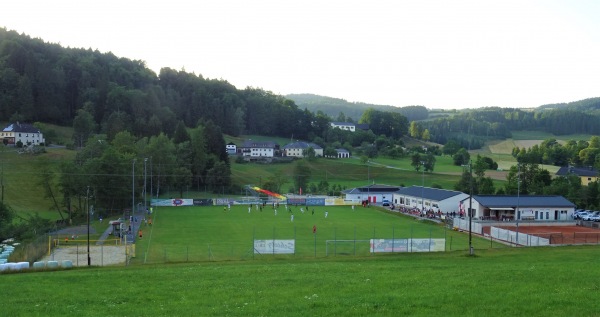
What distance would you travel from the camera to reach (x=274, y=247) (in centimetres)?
3156

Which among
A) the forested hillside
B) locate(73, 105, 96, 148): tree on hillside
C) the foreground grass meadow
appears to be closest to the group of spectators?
the foreground grass meadow

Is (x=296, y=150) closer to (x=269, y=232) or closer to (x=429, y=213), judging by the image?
(x=429, y=213)

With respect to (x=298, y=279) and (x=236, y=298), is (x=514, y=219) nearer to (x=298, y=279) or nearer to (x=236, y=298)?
(x=298, y=279)

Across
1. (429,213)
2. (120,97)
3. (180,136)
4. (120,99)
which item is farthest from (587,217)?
(120,97)

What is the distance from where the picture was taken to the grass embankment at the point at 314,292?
13.3m

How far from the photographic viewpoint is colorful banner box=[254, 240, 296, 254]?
31619 mm

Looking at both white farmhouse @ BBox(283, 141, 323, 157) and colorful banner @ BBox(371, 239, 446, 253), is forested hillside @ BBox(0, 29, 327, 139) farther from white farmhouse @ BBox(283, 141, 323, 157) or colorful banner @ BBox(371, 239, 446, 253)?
colorful banner @ BBox(371, 239, 446, 253)

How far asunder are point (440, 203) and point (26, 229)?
42.0 m

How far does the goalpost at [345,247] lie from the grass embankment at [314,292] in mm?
10362

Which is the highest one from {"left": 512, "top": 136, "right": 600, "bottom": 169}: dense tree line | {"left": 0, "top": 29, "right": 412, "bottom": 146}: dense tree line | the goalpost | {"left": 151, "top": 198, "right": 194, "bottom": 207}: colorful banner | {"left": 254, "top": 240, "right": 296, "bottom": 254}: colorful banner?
{"left": 0, "top": 29, "right": 412, "bottom": 146}: dense tree line

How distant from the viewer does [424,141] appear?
171250 millimetres

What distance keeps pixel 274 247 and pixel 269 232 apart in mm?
11249

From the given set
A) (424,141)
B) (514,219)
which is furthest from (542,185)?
(424,141)

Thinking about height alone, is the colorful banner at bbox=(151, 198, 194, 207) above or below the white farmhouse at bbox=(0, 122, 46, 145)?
below
